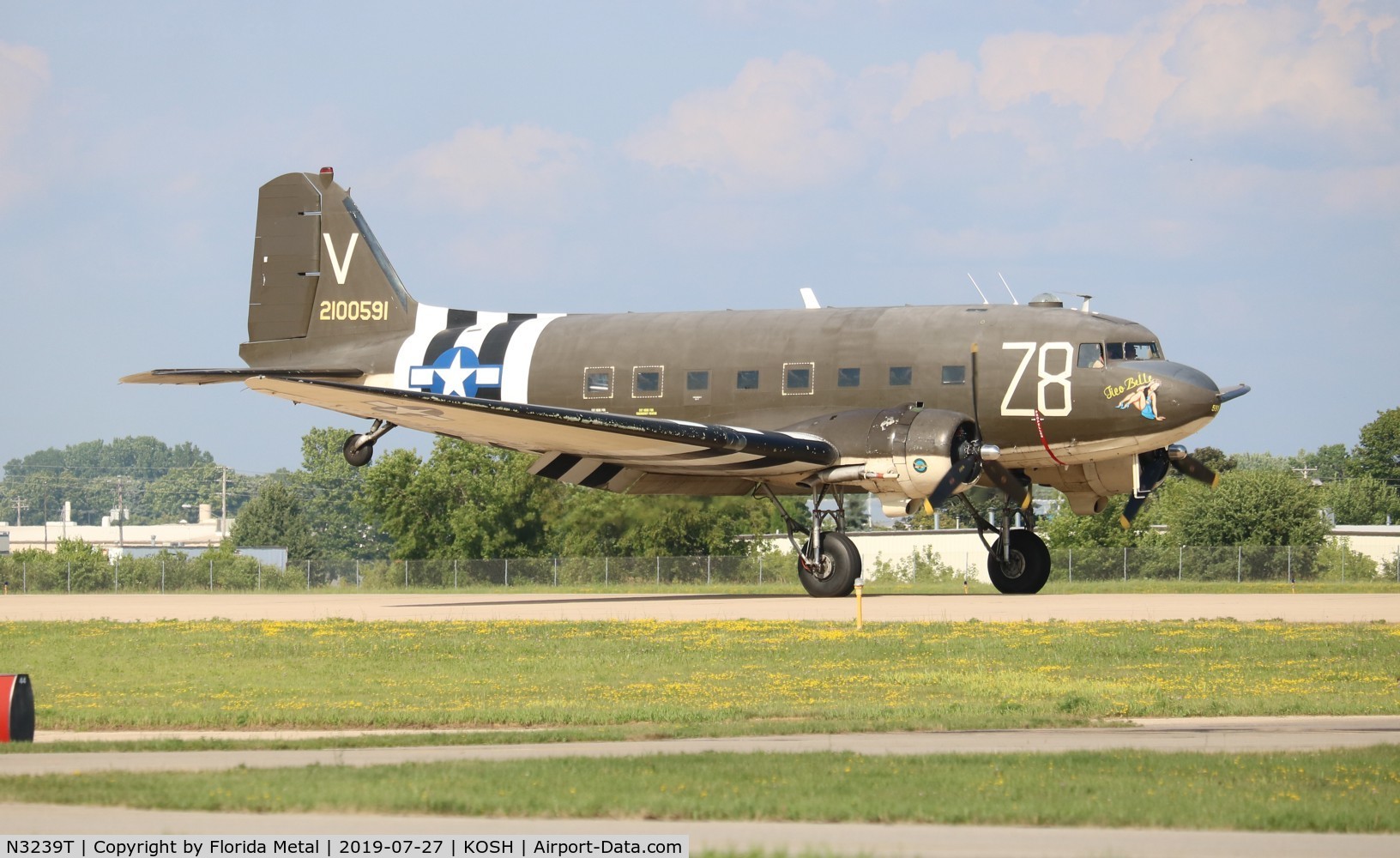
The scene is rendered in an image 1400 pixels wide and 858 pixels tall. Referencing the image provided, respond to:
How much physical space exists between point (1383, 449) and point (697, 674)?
427 ft

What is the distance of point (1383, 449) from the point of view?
448 feet

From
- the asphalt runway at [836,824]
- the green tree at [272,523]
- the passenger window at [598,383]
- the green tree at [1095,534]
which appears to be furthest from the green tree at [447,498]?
the green tree at [272,523]

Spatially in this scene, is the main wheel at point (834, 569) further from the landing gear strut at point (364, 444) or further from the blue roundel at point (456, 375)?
the landing gear strut at point (364, 444)

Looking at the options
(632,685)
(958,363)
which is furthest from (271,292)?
(632,685)

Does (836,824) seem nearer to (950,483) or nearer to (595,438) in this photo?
(950,483)

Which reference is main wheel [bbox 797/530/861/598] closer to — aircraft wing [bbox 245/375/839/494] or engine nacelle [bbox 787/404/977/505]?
engine nacelle [bbox 787/404/977/505]

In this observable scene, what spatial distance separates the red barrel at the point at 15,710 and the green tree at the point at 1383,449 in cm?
13448

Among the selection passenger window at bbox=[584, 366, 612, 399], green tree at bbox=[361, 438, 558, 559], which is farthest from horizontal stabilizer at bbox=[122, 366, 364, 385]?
green tree at bbox=[361, 438, 558, 559]

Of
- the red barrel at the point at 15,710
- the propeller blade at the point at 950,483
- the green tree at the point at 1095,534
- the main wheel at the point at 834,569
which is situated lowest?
the red barrel at the point at 15,710

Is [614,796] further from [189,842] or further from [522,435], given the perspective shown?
[522,435]

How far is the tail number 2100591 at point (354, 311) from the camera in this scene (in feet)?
128

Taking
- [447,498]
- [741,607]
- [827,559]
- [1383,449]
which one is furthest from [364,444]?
[1383,449]

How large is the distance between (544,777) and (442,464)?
201ft

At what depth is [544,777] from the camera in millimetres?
11547
